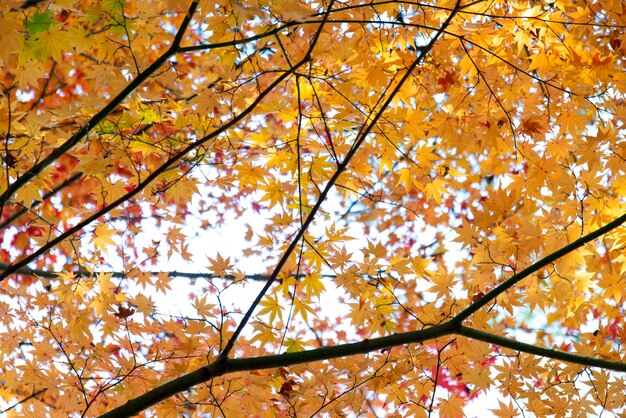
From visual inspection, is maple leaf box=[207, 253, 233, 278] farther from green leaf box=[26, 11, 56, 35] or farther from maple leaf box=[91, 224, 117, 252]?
green leaf box=[26, 11, 56, 35]

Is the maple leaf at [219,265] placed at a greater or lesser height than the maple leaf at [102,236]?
lesser

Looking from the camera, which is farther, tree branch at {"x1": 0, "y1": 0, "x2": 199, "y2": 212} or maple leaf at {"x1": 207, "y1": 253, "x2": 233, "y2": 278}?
maple leaf at {"x1": 207, "y1": 253, "x2": 233, "y2": 278}

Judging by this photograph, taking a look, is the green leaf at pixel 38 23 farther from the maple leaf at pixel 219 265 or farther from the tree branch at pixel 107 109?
the maple leaf at pixel 219 265

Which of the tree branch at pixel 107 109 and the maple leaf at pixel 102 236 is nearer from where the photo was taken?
the tree branch at pixel 107 109

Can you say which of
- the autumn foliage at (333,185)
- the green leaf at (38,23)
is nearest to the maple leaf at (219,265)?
the autumn foliage at (333,185)

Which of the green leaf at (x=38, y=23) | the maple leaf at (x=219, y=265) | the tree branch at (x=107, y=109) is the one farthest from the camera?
the maple leaf at (x=219, y=265)

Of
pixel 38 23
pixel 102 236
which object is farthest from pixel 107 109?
pixel 102 236

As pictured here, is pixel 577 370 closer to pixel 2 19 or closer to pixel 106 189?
pixel 106 189

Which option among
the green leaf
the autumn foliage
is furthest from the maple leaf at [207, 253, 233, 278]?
the green leaf

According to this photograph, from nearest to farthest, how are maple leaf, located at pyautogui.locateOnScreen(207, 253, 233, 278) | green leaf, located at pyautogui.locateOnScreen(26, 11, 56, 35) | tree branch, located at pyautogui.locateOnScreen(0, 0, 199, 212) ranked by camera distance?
green leaf, located at pyautogui.locateOnScreen(26, 11, 56, 35)
tree branch, located at pyautogui.locateOnScreen(0, 0, 199, 212)
maple leaf, located at pyautogui.locateOnScreen(207, 253, 233, 278)

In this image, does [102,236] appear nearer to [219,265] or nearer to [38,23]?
[219,265]

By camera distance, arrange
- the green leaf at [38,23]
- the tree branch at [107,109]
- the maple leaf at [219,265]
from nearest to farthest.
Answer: the green leaf at [38,23] < the tree branch at [107,109] < the maple leaf at [219,265]

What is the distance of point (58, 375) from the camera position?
241 centimetres

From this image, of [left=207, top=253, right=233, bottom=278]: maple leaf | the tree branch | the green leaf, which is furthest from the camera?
[left=207, top=253, right=233, bottom=278]: maple leaf
